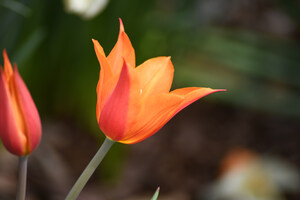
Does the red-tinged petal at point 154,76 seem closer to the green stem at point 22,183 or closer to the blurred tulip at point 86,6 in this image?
the green stem at point 22,183

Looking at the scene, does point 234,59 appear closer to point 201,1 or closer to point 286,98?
point 286,98

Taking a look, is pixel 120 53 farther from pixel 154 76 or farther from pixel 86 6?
pixel 86 6

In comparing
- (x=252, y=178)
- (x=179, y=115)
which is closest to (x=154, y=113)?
(x=252, y=178)

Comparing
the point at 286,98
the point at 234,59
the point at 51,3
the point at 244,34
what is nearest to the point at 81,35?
the point at 51,3

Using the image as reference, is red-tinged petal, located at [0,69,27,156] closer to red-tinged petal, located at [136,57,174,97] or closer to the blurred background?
red-tinged petal, located at [136,57,174,97]

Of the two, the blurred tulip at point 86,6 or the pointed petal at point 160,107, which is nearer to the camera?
the pointed petal at point 160,107

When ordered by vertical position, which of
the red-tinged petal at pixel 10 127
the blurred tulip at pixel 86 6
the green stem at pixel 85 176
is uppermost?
the red-tinged petal at pixel 10 127

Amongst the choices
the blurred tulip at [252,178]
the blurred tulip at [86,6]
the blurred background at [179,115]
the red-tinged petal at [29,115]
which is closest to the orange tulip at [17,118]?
the red-tinged petal at [29,115]

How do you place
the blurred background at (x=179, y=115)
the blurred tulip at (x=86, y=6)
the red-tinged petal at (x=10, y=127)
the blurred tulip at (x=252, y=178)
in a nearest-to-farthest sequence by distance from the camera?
the red-tinged petal at (x=10, y=127), the blurred tulip at (x=86, y=6), the blurred background at (x=179, y=115), the blurred tulip at (x=252, y=178)
